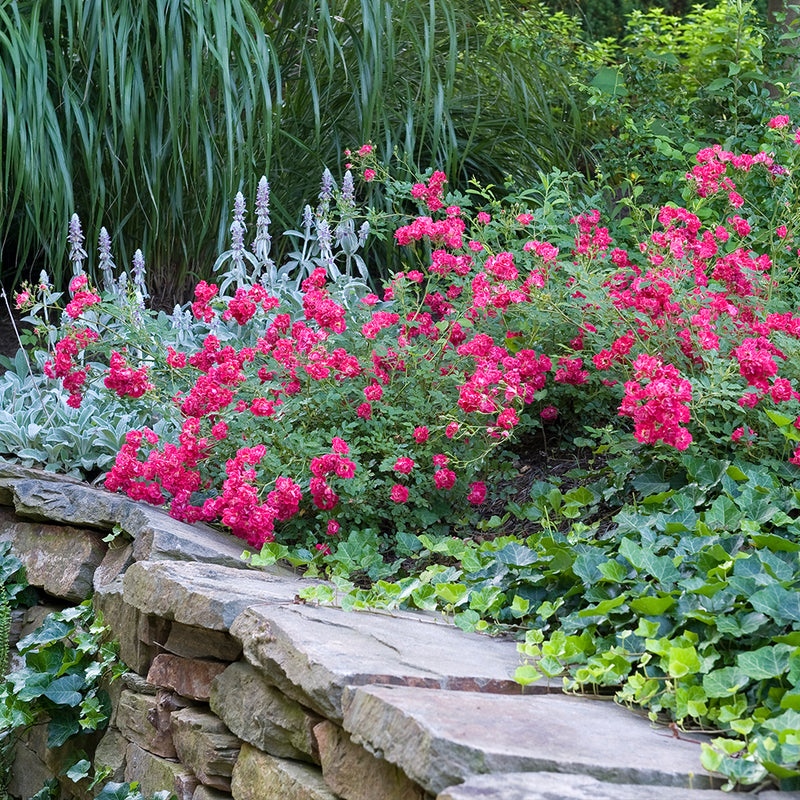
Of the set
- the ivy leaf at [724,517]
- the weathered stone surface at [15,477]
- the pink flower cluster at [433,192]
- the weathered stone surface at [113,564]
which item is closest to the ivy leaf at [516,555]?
the ivy leaf at [724,517]

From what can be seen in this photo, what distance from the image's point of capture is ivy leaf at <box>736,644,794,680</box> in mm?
1437

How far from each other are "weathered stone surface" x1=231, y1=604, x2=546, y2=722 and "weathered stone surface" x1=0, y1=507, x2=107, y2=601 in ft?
3.21

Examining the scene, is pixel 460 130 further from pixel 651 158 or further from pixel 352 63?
pixel 651 158

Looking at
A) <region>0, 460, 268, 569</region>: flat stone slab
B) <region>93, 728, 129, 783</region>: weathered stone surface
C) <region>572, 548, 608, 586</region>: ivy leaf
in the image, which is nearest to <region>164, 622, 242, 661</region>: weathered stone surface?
<region>0, 460, 268, 569</region>: flat stone slab

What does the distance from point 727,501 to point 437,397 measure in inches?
36.5

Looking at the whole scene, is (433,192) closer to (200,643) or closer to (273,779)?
(200,643)

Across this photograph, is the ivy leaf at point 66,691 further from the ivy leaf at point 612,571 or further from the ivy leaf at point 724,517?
the ivy leaf at point 724,517

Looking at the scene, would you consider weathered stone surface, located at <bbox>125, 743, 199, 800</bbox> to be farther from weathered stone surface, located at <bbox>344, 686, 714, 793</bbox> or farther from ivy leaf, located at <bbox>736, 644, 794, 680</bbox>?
ivy leaf, located at <bbox>736, 644, 794, 680</bbox>

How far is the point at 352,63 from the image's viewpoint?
4.66 meters

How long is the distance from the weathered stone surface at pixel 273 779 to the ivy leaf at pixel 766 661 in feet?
2.36

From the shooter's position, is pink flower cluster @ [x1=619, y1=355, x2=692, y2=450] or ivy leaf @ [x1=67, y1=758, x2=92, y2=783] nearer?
pink flower cluster @ [x1=619, y1=355, x2=692, y2=450]

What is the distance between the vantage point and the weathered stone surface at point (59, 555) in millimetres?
2717

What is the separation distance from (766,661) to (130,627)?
1.56 metres

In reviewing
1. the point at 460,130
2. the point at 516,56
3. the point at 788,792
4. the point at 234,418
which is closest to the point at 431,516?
the point at 234,418
